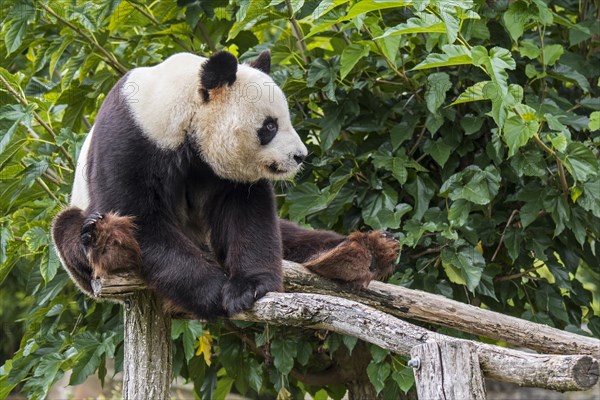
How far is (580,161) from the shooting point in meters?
4.46

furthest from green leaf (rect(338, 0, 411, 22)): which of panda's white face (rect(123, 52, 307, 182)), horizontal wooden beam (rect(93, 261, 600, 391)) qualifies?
horizontal wooden beam (rect(93, 261, 600, 391))

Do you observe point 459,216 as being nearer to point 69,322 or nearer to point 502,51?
point 502,51

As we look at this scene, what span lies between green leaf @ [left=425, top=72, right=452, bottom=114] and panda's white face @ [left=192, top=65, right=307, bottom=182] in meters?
0.83

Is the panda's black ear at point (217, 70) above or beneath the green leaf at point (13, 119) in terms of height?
above

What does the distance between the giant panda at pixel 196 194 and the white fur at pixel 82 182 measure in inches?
0.9

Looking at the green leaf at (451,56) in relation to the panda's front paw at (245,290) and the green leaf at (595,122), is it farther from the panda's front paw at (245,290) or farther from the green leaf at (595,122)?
the panda's front paw at (245,290)

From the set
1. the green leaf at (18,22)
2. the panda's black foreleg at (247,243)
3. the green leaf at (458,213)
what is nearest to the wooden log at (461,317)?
the panda's black foreleg at (247,243)

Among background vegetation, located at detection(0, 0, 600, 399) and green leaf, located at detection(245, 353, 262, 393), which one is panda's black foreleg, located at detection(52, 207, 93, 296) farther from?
green leaf, located at detection(245, 353, 262, 393)

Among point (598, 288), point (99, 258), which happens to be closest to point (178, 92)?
point (99, 258)

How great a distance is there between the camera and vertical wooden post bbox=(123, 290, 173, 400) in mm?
4117

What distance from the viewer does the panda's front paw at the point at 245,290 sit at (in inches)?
150

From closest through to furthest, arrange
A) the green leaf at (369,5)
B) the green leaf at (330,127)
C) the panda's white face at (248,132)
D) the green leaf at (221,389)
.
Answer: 1. the green leaf at (369,5)
2. the panda's white face at (248,132)
3. the green leaf at (330,127)
4. the green leaf at (221,389)

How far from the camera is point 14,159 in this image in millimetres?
5262

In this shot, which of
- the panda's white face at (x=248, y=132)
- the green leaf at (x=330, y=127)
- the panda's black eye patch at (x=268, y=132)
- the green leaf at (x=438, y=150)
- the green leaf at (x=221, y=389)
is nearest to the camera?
the panda's white face at (x=248, y=132)
